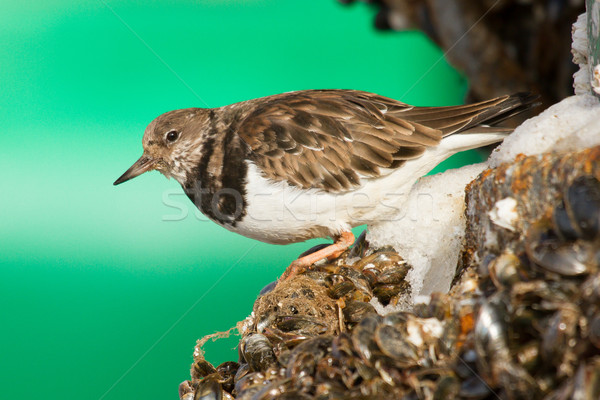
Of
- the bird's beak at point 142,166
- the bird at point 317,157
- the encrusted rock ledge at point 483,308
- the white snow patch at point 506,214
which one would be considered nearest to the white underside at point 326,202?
the bird at point 317,157

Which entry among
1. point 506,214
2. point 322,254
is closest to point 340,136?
point 322,254

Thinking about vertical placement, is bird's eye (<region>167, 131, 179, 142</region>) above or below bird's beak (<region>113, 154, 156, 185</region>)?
above

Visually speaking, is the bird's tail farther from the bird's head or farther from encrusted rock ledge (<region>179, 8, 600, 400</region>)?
the bird's head

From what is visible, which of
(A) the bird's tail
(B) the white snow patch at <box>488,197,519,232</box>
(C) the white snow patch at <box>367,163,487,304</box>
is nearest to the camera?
(B) the white snow patch at <box>488,197,519,232</box>

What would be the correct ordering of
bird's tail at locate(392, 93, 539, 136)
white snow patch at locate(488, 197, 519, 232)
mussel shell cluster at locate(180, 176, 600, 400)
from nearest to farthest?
1. mussel shell cluster at locate(180, 176, 600, 400)
2. white snow patch at locate(488, 197, 519, 232)
3. bird's tail at locate(392, 93, 539, 136)

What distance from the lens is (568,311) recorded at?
0.52 metres

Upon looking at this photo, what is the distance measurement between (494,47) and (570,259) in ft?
5.85

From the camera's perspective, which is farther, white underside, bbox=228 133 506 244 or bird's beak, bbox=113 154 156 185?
bird's beak, bbox=113 154 156 185

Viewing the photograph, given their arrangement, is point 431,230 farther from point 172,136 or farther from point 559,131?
point 172,136

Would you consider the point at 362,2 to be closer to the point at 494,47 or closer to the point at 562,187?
the point at 494,47

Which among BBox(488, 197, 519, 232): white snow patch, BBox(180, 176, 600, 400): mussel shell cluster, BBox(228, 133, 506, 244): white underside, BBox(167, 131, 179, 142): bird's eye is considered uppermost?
BBox(167, 131, 179, 142): bird's eye

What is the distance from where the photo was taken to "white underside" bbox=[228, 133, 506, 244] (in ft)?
3.66

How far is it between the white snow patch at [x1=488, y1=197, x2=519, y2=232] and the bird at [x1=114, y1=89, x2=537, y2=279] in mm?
401

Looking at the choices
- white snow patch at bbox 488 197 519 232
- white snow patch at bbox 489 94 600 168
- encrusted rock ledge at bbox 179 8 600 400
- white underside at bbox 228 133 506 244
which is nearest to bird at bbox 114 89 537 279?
white underside at bbox 228 133 506 244
